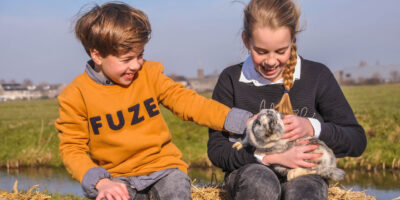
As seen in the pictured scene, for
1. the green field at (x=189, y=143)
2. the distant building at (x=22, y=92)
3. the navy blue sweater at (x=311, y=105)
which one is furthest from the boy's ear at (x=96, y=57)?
the distant building at (x=22, y=92)

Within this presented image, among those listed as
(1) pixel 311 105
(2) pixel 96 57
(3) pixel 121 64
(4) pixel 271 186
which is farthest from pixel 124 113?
(1) pixel 311 105

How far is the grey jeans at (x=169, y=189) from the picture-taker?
342 centimetres

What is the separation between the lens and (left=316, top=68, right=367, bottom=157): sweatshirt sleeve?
3824mm

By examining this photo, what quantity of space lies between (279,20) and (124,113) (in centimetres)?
169

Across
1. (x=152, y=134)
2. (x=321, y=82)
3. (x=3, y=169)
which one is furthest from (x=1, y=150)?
(x=321, y=82)

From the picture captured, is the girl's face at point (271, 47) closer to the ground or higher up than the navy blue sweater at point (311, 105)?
higher up

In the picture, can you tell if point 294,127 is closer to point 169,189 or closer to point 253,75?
point 253,75

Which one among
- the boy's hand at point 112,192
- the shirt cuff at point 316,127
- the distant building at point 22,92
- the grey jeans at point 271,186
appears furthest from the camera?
the distant building at point 22,92

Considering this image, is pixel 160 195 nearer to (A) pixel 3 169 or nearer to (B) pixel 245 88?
(B) pixel 245 88

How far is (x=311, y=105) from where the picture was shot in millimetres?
3945

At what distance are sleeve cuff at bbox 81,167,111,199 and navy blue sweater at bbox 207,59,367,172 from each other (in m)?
1.26

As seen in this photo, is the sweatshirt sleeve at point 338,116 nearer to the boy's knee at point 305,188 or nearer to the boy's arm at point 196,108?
the boy's knee at point 305,188

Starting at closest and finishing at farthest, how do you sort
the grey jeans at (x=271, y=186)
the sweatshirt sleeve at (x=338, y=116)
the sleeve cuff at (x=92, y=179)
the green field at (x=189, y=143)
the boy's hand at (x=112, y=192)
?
1. the boy's hand at (x=112, y=192)
2. the sleeve cuff at (x=92, y=179)
3. the grey jeans at (x=271, y=186)
4. the sweatshirt sleeve at (x=338, y=116)
5. the green field at (x=189, y=143)

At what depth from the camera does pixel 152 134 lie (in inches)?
147
